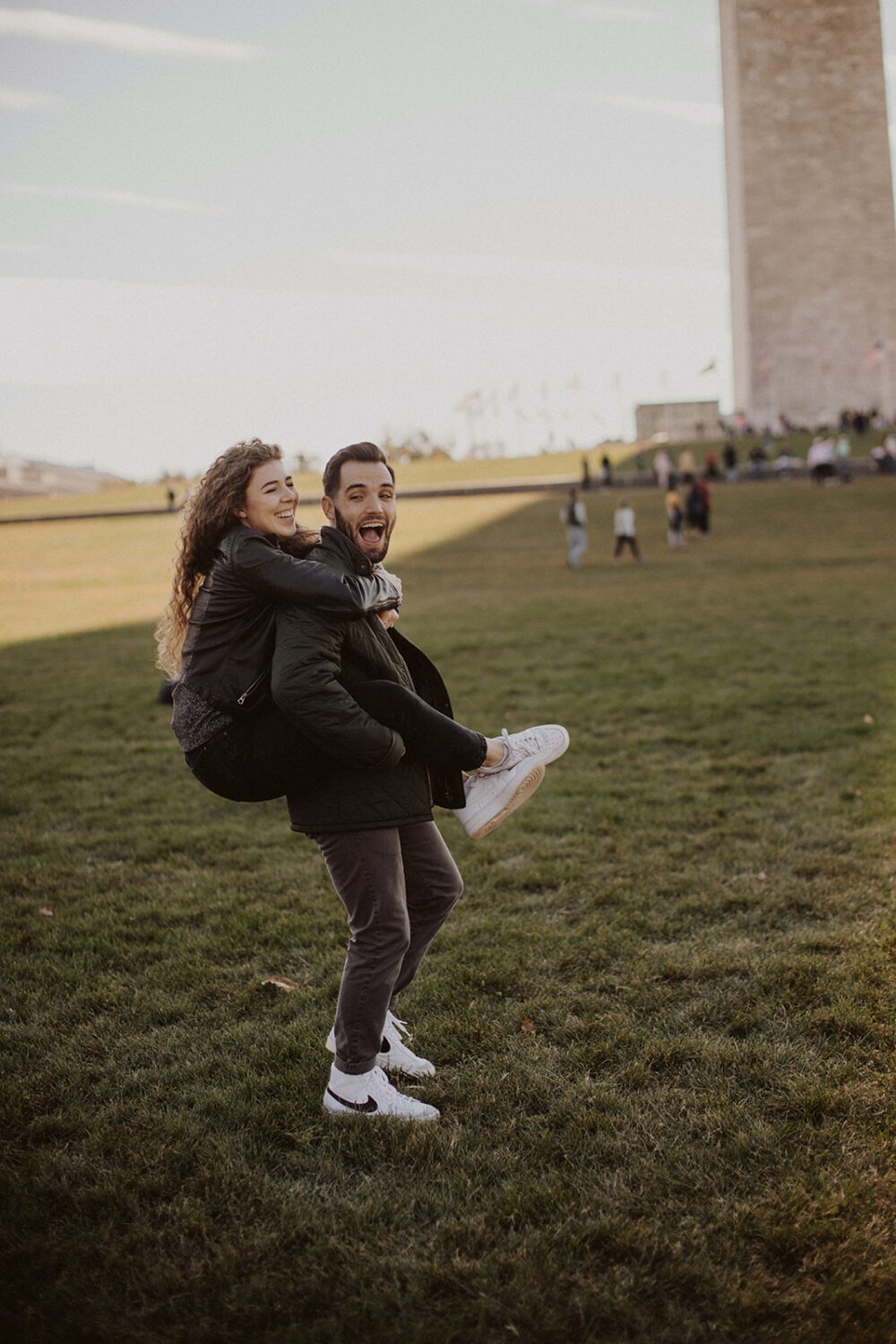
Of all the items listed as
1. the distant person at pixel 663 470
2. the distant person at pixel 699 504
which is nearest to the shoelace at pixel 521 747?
the distant person at pixel 699 504

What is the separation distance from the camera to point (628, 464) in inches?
1870

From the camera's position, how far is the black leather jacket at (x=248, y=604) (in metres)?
3.03

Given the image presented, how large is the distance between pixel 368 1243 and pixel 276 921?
7.61 feet

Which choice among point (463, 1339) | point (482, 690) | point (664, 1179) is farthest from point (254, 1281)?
point (482, 690)

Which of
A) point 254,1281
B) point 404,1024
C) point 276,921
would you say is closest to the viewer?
point 254,1281

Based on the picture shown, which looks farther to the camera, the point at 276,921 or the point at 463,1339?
the point at 276,921

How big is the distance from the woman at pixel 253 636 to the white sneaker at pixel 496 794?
0.21 meters

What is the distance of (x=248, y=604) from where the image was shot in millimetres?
3166

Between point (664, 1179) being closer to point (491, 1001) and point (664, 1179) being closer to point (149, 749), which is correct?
point (491, 1001)

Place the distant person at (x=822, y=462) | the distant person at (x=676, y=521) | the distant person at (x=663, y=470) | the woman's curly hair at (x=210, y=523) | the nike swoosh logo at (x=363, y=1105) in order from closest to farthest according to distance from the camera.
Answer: the woman's curly hair at (x=210, y=523) → the nike swoosh logo at (x=363, y=1105) → the distant person at (x=676, y=521) → the distant person at (x=822, y=462) → the distant person at (x=663, y=470)

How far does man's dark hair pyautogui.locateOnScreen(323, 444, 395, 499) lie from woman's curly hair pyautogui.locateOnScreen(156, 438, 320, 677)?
0.17 meters

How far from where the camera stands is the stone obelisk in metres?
57.7

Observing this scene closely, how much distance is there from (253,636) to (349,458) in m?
0.62

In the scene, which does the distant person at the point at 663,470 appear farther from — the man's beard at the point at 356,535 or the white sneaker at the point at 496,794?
the man's beard at the point at 356,535
